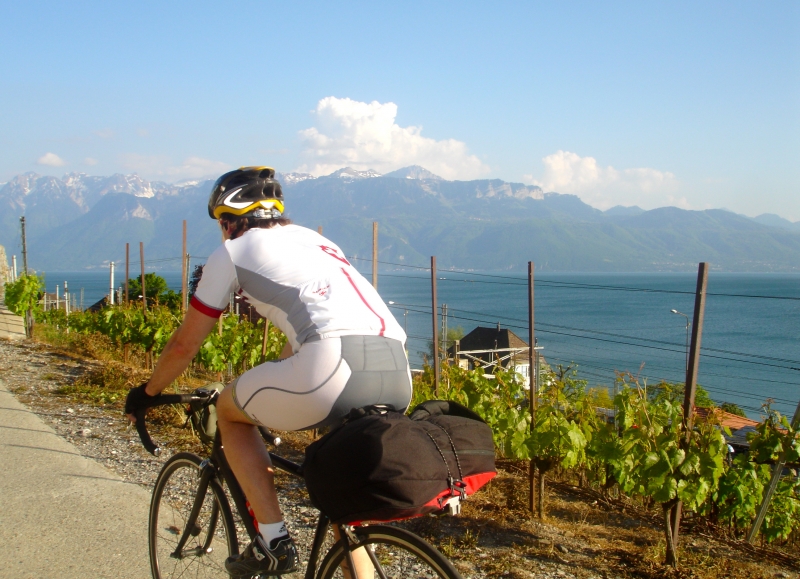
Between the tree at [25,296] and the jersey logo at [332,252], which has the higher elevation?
the jersey logo at [332,252]

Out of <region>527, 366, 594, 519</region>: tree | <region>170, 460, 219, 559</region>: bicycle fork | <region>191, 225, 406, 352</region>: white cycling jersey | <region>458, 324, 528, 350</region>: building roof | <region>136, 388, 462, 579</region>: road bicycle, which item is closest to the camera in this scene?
<region>136, 388, 462, 579</region>: road bicycle

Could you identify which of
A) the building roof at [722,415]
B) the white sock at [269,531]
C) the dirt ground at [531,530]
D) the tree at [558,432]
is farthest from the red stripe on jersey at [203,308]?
the building roof at [722,415]

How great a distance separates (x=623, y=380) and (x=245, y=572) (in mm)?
3301

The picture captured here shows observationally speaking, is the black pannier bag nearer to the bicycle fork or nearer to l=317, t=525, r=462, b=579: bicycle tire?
l=317, t=525, r=462, b=579: bicycle tire

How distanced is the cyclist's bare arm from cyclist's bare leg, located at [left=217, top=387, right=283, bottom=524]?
196 mm

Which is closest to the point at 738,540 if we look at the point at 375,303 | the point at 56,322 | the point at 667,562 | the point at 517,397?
the point at 667,562

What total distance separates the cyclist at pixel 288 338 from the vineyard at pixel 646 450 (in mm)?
2498

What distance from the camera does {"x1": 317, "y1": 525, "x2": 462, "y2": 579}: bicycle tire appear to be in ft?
6.74

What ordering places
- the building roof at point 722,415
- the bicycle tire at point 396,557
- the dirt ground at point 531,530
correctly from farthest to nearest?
1. the building roof at point 722,415
2. the dirt ground at point 531,530
3. the bicycle tire at point 396,557

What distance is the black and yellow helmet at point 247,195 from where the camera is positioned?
2646mm

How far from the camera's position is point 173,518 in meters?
3.24

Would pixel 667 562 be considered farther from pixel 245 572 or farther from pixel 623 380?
pixel 245 572

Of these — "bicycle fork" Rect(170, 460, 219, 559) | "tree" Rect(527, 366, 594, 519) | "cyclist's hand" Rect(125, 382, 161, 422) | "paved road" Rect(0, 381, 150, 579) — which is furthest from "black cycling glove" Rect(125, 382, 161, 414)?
"tree" Rect(527, 366, 594, 519)

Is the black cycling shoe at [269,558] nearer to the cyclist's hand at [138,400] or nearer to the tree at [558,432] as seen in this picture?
the cyclist's hand at [138,400]
